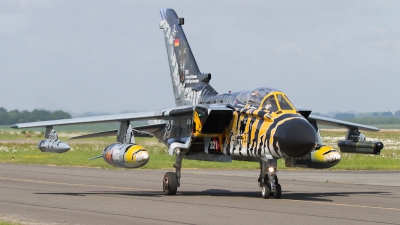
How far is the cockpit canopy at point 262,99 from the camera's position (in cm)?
1769

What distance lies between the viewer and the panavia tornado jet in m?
17.0

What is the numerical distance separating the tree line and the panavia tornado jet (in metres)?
42.4

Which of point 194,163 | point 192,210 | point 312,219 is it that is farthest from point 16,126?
point 194,163

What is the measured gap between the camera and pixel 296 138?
16.3 meters

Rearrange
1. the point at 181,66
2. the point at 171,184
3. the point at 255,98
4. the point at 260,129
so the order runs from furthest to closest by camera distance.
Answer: the point at 181,66
the point at 171,184
the point at 255,98
the point at 260,129

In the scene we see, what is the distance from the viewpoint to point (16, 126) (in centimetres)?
2123

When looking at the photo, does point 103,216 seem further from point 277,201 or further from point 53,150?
point 53,150

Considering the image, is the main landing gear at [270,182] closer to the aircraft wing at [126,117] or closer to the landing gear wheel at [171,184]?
the landing gear wheel at [171,184]

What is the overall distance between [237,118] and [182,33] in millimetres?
6617

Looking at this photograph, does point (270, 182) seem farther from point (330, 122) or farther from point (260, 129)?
point (330, 122)

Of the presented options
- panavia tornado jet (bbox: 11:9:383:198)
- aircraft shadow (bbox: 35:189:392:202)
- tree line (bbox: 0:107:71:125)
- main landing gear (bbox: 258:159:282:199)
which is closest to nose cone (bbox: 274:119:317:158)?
panavia tornado jet (bbox: 11:9:383:198)

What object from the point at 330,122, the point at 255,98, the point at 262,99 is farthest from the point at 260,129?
the point at 330,122

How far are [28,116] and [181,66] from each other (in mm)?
48240

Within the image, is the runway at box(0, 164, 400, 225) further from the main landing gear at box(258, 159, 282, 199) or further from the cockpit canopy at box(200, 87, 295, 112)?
the cockpit canopy at box(200, 87, 295, 112)
